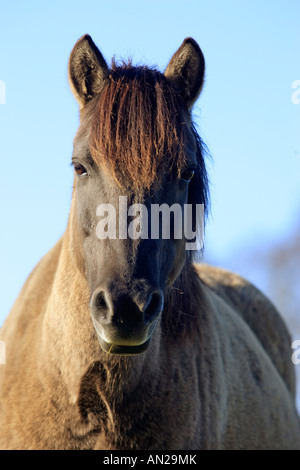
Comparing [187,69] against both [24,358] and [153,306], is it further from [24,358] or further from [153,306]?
[24,358]

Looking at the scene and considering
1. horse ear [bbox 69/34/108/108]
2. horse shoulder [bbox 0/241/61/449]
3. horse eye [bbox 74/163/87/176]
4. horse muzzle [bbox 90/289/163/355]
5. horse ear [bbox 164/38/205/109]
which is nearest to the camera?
horse muzzle [bbox 90/289/163/355]

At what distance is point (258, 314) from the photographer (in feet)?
25.2

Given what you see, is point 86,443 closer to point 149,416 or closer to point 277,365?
point 149,416

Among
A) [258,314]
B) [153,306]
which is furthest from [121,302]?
[258,314]

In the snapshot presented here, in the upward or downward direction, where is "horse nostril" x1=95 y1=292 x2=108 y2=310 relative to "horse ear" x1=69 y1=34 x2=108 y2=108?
downward

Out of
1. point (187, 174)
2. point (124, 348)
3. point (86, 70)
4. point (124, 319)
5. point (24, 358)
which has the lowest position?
point (24, 358)

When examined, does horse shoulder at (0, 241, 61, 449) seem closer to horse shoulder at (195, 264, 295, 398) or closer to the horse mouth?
the horse mouth

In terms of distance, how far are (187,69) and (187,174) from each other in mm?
857

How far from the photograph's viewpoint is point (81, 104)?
474 centimetres

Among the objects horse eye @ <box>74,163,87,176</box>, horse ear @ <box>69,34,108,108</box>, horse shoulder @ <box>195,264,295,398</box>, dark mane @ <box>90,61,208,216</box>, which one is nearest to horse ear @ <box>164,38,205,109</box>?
dark mane @ <box>90,61,208,216</box>

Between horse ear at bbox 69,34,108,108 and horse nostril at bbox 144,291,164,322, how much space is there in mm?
1603

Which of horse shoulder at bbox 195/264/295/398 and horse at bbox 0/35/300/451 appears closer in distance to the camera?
horse at bbox 0/35/300/451

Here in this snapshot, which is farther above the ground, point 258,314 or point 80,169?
point 80,169

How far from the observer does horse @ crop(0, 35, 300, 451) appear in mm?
3910
